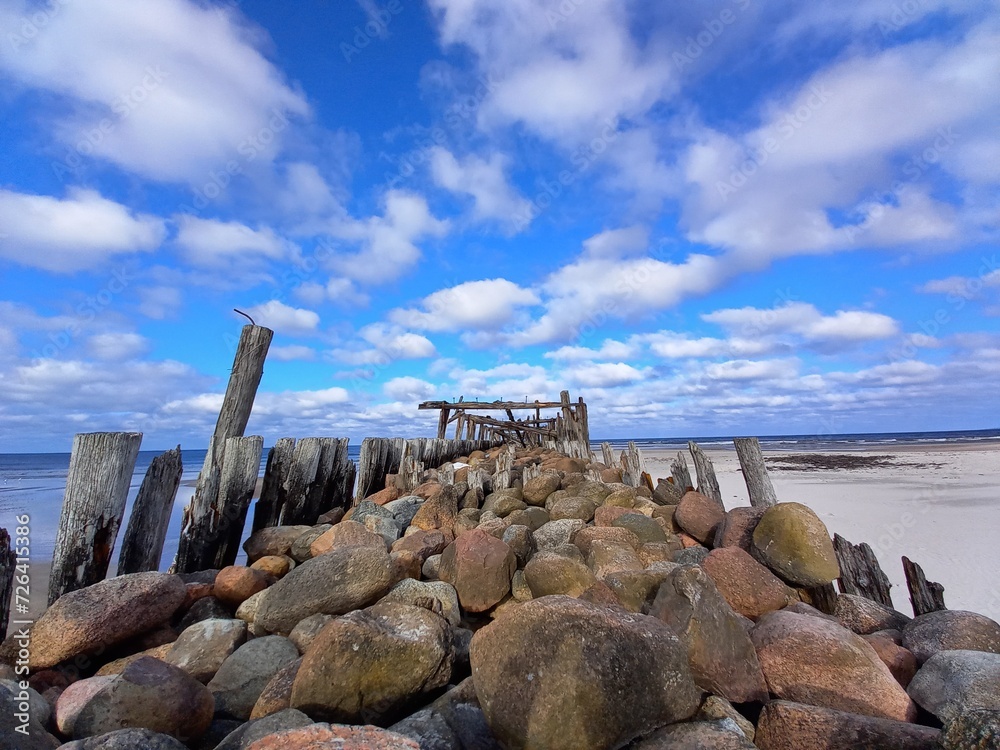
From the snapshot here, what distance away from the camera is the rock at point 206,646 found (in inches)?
132

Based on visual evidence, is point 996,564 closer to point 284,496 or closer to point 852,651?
point 852,651

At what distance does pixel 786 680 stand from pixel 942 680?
2.70 feet

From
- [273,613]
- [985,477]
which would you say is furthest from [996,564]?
[985,477]

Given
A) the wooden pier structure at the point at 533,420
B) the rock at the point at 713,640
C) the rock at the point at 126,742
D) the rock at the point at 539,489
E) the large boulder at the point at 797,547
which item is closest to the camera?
the rock at the point at 126,742

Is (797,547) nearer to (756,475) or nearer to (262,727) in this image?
(756,475)

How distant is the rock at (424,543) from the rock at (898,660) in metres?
3.47

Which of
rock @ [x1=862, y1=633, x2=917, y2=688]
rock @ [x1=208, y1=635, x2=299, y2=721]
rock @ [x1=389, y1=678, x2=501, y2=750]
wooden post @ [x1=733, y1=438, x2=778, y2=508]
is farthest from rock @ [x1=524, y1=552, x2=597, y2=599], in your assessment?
wooden post @ [x1=733, y1=438, x2=778, y2=508]

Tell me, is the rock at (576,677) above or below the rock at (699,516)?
below

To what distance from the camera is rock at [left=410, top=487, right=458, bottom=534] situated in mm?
5707

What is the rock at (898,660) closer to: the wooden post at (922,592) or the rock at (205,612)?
the wooden post at (922,592)

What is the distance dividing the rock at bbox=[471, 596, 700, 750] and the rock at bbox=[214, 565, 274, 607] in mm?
2510

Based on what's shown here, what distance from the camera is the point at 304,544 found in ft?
16.7

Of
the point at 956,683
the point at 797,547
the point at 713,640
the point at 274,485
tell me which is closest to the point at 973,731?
the point at 713,640

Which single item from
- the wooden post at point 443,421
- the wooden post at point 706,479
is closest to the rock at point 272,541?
the wooden post at point 706,479
